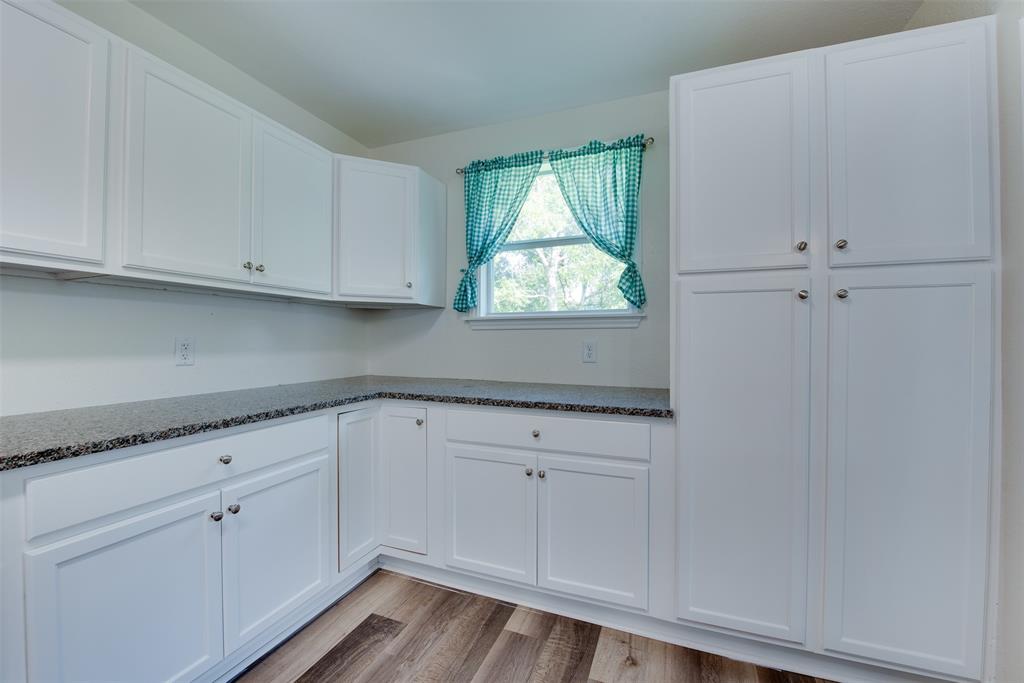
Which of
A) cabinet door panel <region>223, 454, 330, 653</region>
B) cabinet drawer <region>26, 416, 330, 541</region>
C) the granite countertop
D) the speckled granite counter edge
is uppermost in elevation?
the granite countertop

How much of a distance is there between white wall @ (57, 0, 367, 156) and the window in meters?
1.26

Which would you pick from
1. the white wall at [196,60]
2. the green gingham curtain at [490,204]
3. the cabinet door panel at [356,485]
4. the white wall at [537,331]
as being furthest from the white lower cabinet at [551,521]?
the white wall at [196,60]

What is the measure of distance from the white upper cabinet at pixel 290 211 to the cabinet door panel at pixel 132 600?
1.02m

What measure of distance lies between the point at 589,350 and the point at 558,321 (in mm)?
233

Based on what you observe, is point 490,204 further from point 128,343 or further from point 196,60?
point 128,343

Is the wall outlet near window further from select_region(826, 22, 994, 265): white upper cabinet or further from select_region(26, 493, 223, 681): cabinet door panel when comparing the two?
select_region(26, 493, 223, 681): cabinet door panel

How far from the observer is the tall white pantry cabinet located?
1.27 m

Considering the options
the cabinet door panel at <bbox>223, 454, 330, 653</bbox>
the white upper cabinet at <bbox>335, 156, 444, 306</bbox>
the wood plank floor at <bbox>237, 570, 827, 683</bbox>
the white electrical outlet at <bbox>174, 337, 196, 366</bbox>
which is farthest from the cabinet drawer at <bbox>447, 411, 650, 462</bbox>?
the white electrical outlet at <bbox>174, 337, 196, 366</bbox>

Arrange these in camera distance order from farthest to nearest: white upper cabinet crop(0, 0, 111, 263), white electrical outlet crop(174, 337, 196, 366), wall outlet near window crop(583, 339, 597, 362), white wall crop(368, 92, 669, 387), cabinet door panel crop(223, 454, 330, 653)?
wall outlet near window crop(583, 339, 597, 362), white wall crop(368, 92, 669, 387), white electrical outlet crop(174, 337, 196, 366), cabinet door panel crop(223, 454, 330, 653), white upper cabinet crop(0, 0, 111, 263)

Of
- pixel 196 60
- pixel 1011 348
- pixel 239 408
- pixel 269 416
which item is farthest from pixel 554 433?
pixel 196 60

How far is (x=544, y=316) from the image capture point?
7.65 feet

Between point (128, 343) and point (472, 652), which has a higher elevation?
point (128, 343)

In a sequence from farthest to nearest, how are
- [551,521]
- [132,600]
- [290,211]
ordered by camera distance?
[290,211], [551,521], [132,600]

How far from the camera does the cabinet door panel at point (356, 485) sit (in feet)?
5.91
